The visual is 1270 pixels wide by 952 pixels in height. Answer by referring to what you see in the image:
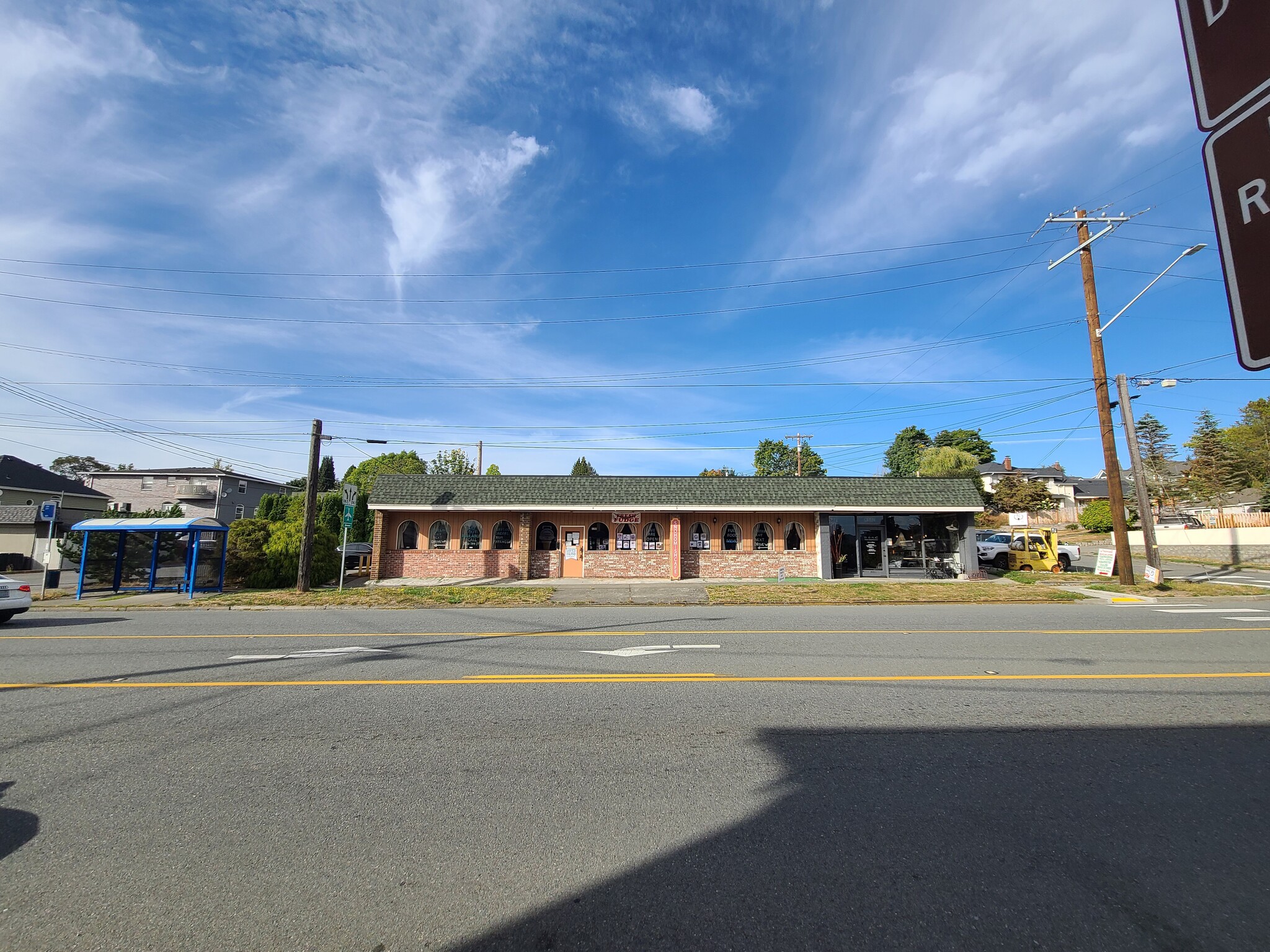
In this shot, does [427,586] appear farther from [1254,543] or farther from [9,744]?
[1254,543]

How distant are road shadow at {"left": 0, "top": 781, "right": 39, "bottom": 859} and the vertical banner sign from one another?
6190mm

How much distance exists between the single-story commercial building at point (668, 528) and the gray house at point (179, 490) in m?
27.0

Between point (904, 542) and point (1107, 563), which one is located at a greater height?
point (904, 542)

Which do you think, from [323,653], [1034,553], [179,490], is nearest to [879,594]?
[1034,553]

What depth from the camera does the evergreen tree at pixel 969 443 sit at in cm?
7100

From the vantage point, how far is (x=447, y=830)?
362cm

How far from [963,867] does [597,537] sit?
21991mm

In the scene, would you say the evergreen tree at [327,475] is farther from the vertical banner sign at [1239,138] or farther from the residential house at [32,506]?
the vertical banner sign at [1239,138]

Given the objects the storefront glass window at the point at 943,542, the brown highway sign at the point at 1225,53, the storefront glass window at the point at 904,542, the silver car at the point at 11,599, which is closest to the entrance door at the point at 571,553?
the storefront glass window at the point at 904,542

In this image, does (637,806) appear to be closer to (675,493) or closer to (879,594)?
(879,594)

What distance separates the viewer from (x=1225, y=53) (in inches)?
82.7

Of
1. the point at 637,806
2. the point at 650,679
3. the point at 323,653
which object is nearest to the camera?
the point at 637,806

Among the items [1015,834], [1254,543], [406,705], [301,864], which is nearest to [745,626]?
[406,705]

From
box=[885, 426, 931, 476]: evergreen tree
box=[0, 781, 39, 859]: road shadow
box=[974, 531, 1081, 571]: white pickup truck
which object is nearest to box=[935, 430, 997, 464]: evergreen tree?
box=[885, 426, 931, 476]: evergreen tree
